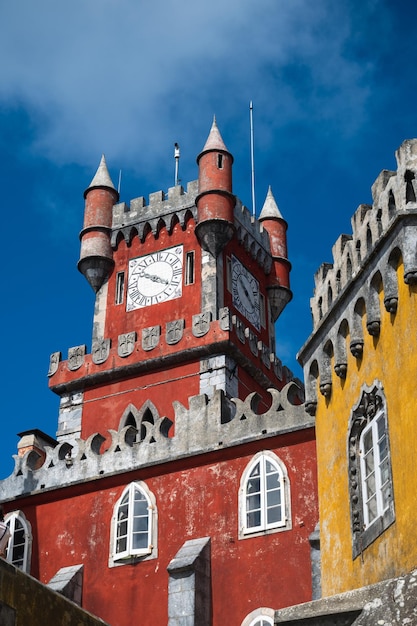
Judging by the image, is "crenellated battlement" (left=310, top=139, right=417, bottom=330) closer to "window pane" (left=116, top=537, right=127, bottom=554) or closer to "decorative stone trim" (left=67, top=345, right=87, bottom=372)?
"window pane" (left=116, top=537, right=127, bottom=554)

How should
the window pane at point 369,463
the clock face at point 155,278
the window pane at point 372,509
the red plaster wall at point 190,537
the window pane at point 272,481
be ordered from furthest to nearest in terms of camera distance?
the clock face at point 155,278 < the window pane at point 272,481 < the red plaster wall at point 190,537 < the window pane at point 369,463 < the window pane at point 372,509

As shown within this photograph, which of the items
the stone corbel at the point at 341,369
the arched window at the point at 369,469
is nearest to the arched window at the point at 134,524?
the stone corbel at the point at 341,369

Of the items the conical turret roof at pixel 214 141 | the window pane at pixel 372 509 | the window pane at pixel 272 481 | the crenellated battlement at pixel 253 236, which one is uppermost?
the conical turret roof at pixel 214 141

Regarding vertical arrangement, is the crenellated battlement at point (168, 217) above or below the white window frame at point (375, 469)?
above

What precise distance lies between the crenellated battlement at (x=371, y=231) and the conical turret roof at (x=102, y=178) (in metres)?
21.6

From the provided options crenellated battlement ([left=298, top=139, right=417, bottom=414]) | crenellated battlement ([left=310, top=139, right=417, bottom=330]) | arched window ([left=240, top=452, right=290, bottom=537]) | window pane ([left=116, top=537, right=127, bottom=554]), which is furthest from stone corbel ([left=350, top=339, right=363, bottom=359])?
window pane ([left=116, top=537, right=127, bottom=554])

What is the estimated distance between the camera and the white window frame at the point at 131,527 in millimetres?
21219

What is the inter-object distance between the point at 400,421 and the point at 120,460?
36.0ft

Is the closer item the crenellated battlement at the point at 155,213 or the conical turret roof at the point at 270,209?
the crenellated battlement at the point at 155,213

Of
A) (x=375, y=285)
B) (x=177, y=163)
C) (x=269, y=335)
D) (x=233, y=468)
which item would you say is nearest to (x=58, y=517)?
(x=233, y=468)

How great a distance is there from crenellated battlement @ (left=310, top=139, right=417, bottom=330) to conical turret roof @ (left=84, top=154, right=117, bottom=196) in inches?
850

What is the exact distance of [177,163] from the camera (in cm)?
3888

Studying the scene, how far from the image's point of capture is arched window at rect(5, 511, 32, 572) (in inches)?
892

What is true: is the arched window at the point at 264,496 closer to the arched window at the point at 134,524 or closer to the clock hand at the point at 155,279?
the arched window at the point at 134,524
